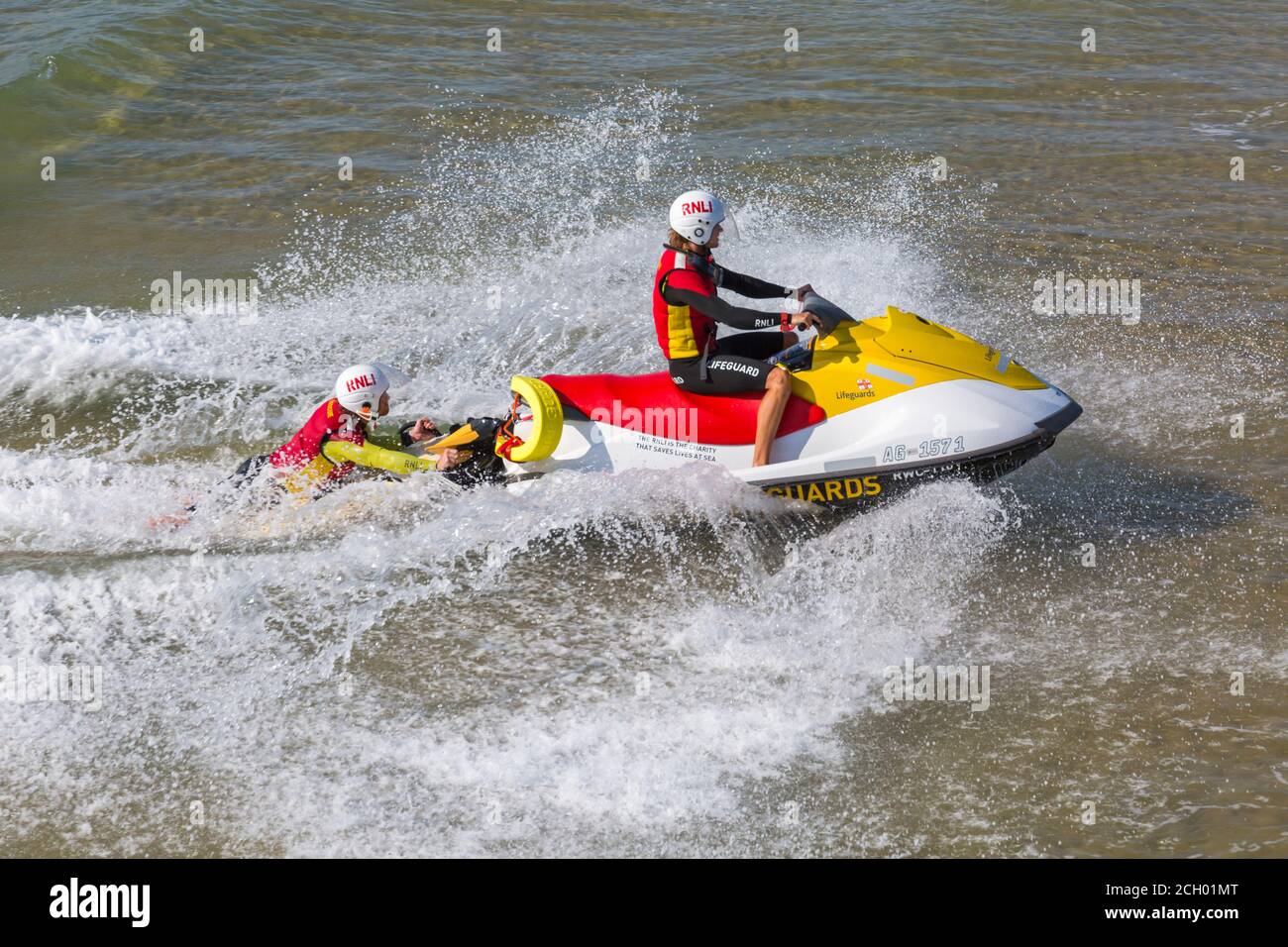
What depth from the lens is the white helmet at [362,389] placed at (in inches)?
311

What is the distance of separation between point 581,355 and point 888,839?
565cm

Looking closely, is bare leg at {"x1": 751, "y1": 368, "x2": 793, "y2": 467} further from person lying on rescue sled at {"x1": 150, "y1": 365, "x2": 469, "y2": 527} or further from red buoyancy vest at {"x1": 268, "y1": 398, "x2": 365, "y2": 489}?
red buoyancy vest at {"x1": 268, "y1": 398, "x2": 365, "y2": 489}

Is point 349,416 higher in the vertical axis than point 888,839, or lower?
higher

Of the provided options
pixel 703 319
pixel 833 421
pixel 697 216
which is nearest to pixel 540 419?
pixel 703 319

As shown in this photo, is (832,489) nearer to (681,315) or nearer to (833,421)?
(833,421)

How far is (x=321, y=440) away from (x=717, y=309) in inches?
106

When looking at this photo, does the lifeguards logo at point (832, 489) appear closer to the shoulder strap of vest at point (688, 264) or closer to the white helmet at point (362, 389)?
the shoulder strap of vest at point (688, 264)

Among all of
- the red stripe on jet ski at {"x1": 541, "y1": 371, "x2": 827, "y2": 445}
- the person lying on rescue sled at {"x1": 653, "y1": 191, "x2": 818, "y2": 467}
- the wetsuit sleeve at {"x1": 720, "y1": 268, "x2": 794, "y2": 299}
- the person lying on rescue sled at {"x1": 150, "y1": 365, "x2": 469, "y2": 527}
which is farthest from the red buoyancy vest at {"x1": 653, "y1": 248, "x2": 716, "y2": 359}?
the person lying on rescue sled at {"x1": 150, "y1": 365, "x2": 469, "y2": 527}

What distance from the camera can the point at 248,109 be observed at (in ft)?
52.0

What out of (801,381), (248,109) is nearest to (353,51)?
(248,109)

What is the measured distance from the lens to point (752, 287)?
8031mm

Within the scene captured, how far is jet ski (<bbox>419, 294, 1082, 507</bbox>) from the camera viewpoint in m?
7.30
